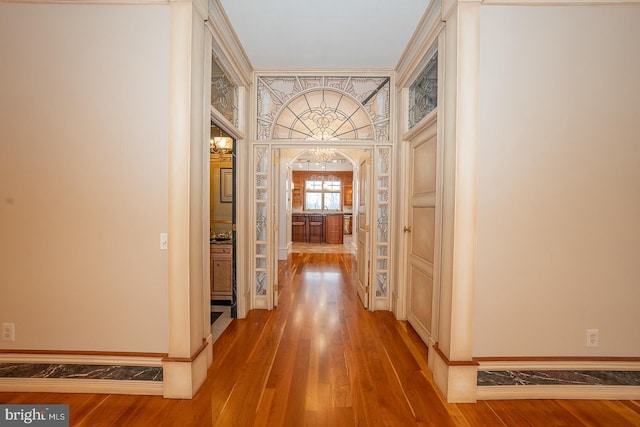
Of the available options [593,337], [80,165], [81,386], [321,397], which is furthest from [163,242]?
[593,337]

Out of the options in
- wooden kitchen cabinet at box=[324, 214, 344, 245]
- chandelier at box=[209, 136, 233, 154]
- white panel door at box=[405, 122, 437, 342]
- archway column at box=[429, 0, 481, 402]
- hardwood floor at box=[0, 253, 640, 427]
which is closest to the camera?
hardwood floor at box=[0, 253, 640, 427]

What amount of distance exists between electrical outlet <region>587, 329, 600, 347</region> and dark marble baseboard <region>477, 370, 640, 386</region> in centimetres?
20

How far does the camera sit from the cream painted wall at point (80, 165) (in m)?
1.97

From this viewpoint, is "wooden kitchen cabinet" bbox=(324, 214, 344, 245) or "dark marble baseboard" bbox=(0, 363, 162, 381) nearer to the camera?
"dark marble baseboard" bbox=(0, 363, 162, 381)

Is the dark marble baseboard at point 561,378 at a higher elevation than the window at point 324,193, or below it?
below

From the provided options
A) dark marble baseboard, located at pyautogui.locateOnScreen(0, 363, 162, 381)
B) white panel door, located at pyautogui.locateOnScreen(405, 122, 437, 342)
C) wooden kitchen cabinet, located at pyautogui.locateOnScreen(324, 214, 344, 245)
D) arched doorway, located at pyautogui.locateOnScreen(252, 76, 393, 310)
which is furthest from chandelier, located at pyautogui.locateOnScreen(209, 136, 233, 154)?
wooden kitchen cabinet, located at pyautogui.locateOnScreen(324, 214, 344, 245)

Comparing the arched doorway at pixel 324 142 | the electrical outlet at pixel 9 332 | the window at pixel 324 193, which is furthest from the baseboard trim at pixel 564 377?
the window at pixel 324 193

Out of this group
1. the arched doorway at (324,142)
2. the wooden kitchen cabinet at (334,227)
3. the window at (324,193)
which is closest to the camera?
→ the arched doorway at (324,142)

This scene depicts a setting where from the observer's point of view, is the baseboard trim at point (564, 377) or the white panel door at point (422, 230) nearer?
the baseboard trim at point (564, 377)

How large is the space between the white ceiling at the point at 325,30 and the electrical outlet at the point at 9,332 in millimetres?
3059

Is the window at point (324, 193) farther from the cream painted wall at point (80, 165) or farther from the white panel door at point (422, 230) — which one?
the cream painted wall at point (80, 165)

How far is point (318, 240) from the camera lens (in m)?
10.4

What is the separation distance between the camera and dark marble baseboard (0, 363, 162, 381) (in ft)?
6.50

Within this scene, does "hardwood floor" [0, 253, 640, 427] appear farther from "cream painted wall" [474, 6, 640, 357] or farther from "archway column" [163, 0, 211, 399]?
"cream painted wall" [474, 6, 640, 357]
